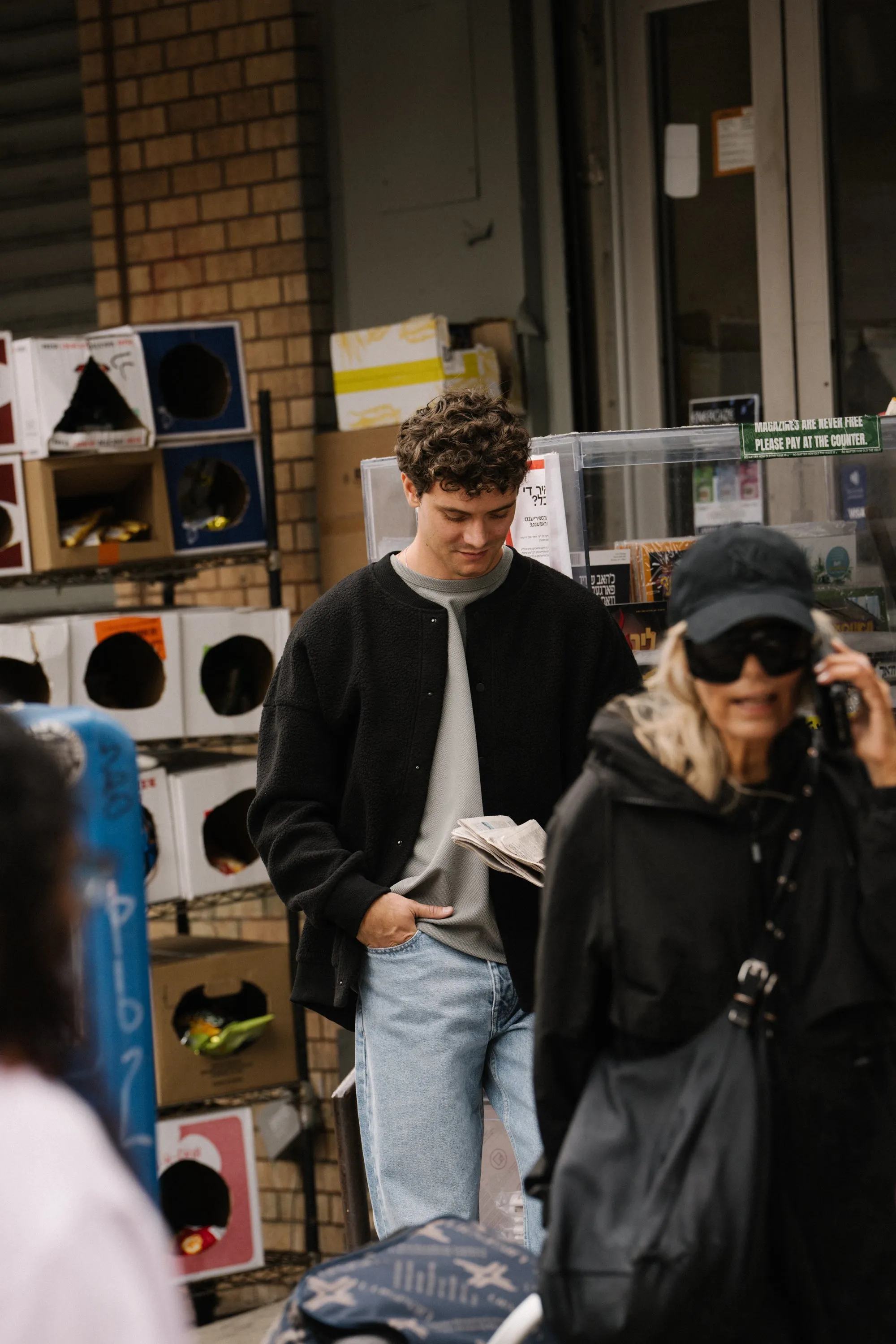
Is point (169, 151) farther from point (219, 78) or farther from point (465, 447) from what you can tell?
point (465, 447)

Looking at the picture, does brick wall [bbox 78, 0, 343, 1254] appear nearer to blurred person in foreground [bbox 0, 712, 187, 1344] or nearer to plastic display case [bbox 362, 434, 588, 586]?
plastic display case [bbox 362, 434, 588, 586]

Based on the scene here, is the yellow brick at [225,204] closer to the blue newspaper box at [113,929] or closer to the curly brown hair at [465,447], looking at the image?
the curly brown hair at [465,447]

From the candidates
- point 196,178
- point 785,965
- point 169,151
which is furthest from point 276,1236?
point 785,965

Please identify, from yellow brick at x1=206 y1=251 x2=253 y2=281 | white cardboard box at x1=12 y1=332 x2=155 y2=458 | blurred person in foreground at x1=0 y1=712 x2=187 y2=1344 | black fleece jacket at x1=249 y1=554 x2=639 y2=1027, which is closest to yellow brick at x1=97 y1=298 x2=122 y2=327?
yellow brick at x1=206 y1=251 x2=253 y2=281

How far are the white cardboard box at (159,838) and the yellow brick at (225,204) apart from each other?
2.03 metres

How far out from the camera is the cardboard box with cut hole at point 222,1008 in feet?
15.1

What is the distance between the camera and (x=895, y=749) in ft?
6.26

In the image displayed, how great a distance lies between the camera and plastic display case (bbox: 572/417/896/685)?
3.42 meters

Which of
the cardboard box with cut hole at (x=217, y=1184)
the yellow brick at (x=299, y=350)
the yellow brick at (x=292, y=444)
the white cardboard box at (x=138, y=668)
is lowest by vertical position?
the cardboard box with cut hole at (x=217, y=1184)

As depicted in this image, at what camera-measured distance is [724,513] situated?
3.59 meters

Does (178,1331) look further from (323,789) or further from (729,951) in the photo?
(323,789)

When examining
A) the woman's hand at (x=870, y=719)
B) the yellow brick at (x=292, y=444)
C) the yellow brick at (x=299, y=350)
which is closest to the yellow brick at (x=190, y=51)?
the yellow brick at (x=299, y=350)

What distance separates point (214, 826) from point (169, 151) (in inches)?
94.3

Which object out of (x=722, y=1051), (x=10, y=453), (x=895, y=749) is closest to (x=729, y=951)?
(x=722, y=1051)
